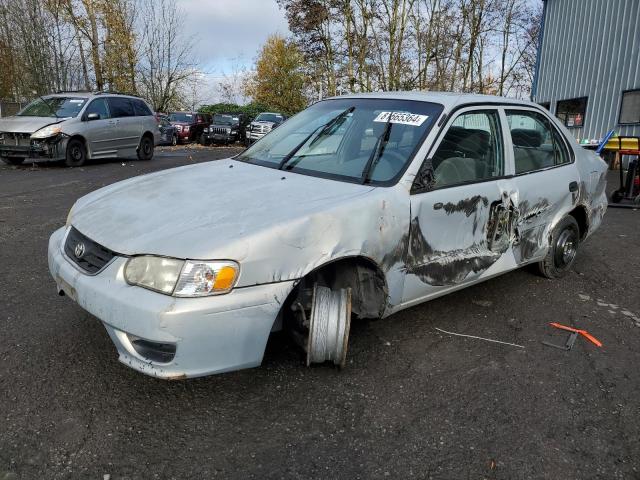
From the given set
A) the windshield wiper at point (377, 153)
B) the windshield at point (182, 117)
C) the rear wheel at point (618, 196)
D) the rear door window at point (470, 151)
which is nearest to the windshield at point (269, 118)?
the windshield at point (182, 117)

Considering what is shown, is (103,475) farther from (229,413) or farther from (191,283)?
(191,283)

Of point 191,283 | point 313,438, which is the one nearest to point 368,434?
point 313,438

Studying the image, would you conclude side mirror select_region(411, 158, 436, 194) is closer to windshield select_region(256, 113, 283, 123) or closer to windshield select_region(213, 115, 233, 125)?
windshield select_region(256, 113, 283, 123)

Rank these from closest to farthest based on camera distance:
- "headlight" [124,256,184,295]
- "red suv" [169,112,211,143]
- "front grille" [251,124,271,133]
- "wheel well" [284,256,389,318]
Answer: "headlight" [124,256,184,295]
"wheel well" [284,256,389,318]
"front grille" [251,124,271,133]
"red suv" [169,112,211,143]

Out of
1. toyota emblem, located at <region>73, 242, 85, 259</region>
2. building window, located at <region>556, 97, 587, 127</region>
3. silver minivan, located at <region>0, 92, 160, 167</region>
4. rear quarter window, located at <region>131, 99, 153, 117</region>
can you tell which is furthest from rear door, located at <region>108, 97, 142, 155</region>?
building window, located at <region>556, 97, 587, 127</region>

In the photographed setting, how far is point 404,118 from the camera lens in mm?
3367

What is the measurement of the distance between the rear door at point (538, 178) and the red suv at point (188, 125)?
2329 centimetres

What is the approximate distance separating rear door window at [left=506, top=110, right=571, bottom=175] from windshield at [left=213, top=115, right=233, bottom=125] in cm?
2360

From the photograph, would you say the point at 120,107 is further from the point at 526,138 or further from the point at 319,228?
the point at 319,228

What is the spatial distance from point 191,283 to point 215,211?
0.49 m

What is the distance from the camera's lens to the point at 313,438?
235 cm

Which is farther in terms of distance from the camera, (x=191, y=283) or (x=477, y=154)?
(x=477, y=154)

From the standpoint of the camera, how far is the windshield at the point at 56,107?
12.0 m

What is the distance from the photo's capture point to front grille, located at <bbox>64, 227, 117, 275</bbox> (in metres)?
2.52
